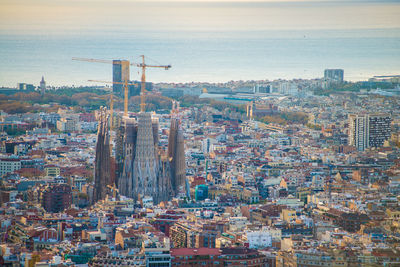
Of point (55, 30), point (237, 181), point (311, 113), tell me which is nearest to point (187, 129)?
point (311, 113)

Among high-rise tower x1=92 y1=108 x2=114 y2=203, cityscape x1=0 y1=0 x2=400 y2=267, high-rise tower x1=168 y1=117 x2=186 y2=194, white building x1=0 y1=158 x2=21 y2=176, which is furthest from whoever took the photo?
white building x1=0 y1=158 x2=21 y2=176

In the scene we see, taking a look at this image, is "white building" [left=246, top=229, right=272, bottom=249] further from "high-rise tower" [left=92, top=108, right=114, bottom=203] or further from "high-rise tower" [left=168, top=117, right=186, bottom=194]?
"high-rise tower" [left=168, top=117, right=186, bottom=194]

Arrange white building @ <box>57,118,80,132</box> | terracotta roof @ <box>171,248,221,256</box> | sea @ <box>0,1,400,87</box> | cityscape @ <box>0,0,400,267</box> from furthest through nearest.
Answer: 1. sea @ <box>0,1,400,87</box>
2. white building @ <box>57,118,80,132</box>
3. cityscape @ <box>0,0,400,267</box>
4. terracotta roof @ <box>171,248,221,256</box>

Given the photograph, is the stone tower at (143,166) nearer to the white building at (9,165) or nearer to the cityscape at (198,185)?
the cityscape at (198,185)

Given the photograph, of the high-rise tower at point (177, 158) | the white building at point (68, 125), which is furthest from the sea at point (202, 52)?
the high-rise tower at point (177, 158)

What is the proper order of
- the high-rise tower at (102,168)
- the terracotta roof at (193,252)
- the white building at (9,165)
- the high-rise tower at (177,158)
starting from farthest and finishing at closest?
the white building at (9,165), the high-rise tower at (177,158), the high-rise tower at (102,168), the terracotta roof at (193,252)

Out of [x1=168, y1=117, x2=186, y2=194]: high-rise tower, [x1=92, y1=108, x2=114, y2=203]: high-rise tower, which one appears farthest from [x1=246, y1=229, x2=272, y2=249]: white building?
[x1=168, y1=117, x2=186, y2=194]: high-rise tower

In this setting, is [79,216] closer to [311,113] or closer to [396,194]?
[396,194]
